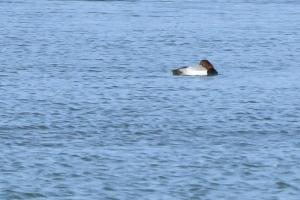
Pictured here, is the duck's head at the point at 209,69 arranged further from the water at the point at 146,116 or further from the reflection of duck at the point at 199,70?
the water at the point at 146,116

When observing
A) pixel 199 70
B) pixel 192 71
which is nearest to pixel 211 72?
pixel 199 70

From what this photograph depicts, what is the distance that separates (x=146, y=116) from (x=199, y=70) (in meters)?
8.32

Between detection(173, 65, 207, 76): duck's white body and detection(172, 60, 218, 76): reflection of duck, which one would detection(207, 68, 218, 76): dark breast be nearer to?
detection(172, 60, 218, 76): reflection of duck

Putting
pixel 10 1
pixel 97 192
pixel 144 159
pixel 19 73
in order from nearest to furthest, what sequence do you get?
pixel 97 192, pixel 144 159, pixel 19 73, pixel 10 1

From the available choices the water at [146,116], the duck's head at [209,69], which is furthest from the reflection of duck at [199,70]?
the water at [146,116]

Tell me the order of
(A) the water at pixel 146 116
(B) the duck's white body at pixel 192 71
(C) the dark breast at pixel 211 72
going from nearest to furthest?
(A) the water at pixel 146 116
(B) the duck's white body at pixel 192 71
(C) the dark breast at pixel 211 72

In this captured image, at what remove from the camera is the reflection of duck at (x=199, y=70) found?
32.6 m

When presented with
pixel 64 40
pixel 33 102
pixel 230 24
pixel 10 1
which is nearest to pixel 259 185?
pixel 33 102

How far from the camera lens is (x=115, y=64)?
3497cm

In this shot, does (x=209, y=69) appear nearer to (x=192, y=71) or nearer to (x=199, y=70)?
(x=199, y=70)

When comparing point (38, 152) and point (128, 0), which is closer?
point (38, 152)

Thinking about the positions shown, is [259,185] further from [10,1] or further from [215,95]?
[10,1]

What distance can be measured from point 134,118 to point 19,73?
823cm

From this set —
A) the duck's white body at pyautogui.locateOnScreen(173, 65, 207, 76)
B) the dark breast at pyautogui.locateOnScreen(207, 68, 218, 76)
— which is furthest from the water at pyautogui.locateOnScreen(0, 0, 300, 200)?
the dark breast at pyautogui.locateOnScreen(207, 68, 218, 76)
